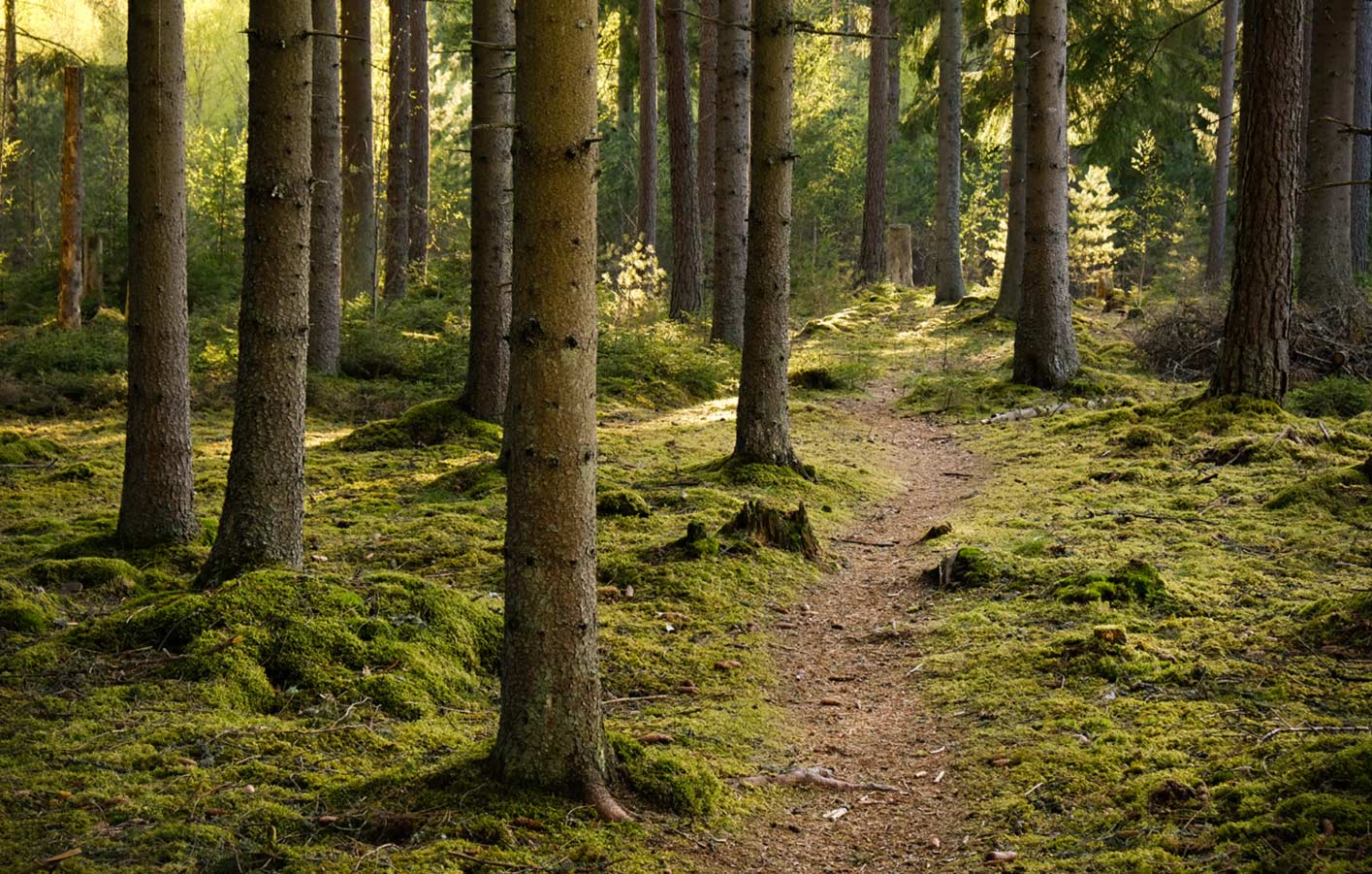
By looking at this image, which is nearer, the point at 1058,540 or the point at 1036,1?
the point at 1058,540

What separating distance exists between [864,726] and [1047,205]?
9.48 metres

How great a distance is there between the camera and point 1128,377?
555 inches

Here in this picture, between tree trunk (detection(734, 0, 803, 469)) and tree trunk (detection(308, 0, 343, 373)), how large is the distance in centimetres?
681

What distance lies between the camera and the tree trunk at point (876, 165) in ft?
89.1

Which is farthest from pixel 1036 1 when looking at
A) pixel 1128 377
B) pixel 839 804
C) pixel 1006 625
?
pixel 839 804

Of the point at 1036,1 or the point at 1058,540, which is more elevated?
the point at 1036,1

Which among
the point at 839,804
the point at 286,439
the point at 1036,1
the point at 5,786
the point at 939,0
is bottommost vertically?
the point at 839,804

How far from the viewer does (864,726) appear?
5.38 metres

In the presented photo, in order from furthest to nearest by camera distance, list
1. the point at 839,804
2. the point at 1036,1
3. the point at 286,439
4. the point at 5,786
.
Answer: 1. the point at 1036,1
2. the point at 286,439
3. the point at 839,804
4. the point at 5,786

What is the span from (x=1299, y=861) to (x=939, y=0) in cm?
2468

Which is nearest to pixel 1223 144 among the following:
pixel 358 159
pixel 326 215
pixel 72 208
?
pixel 358 159

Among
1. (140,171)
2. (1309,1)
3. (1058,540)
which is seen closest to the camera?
(140,171)

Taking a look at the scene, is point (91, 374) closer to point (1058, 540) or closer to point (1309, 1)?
point (1058, 540)

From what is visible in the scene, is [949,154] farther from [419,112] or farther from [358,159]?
[358,159]
